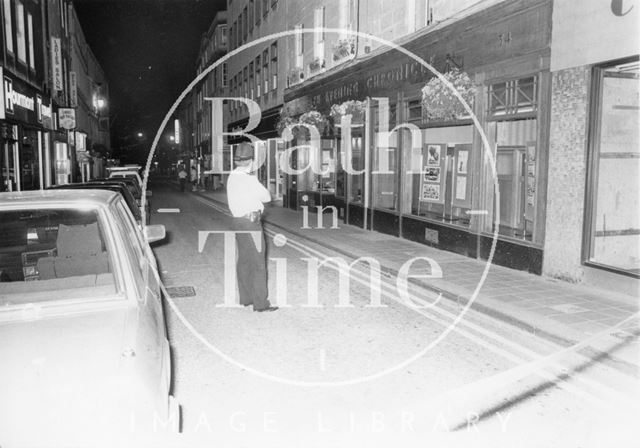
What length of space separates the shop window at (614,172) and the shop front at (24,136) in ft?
47.5

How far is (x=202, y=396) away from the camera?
4504 millimetres

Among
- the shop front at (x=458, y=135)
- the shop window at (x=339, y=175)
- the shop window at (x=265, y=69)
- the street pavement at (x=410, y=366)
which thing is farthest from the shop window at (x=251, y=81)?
the street pavement at (x=410, y=366)

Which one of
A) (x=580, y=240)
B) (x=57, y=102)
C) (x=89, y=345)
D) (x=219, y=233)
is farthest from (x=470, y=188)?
(x=57, y=102)

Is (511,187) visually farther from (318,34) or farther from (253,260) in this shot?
(318,34)

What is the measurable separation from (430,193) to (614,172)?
4990mm

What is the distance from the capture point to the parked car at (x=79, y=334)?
2.33m

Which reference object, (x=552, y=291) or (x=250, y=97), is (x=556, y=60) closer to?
(x=552, y=291)

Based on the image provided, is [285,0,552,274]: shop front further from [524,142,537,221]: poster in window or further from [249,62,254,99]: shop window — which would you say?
[249,62,254,99]: shop window

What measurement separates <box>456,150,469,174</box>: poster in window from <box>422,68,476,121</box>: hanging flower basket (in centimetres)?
100

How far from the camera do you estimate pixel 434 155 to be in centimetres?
1263

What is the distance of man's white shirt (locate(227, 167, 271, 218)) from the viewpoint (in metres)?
6.95

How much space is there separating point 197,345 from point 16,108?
1533 centimetres

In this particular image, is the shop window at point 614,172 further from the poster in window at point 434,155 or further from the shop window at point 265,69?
the shop window at point 265,69

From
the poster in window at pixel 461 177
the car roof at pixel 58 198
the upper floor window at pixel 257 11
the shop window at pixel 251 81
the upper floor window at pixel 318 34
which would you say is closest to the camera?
the car roof at pixel 58 198
